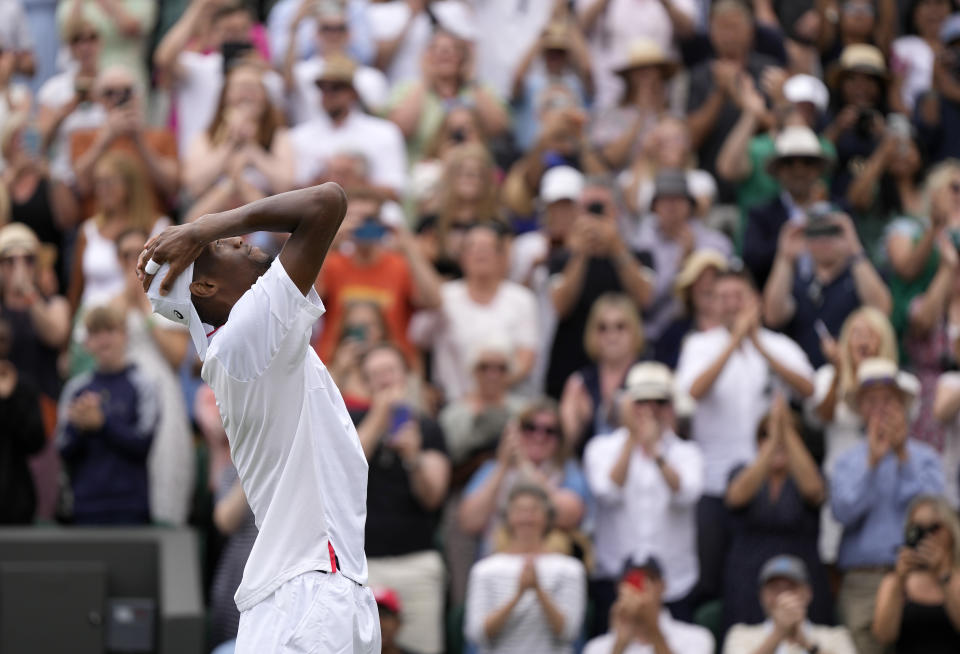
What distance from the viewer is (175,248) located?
4332 mm

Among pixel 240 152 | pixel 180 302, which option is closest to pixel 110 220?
pixel 240 152

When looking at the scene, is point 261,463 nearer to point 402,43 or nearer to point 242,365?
point 242,365

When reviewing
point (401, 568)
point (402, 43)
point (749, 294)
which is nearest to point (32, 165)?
point (402, 43)

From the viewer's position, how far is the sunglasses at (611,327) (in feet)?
31.4

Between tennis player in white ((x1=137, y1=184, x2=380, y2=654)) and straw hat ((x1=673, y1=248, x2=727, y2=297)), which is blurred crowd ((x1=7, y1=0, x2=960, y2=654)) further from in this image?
tennis player in white ((x1=137, y1=184, x2=380, y2=654))

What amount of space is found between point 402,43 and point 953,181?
3840 mm

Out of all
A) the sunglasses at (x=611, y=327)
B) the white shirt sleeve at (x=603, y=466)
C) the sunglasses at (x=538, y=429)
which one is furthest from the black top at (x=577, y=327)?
the sunglasses at (x=538, y=429)

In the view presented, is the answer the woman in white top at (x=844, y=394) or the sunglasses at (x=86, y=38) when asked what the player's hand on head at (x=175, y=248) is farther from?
the sunglasses at (x=86, y=38)

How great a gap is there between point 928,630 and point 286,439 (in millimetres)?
4659

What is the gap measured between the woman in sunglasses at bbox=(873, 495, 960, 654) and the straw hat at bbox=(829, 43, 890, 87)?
4.51m

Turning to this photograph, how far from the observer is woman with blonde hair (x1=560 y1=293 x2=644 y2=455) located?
30.9ft

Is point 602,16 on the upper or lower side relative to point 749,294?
upper

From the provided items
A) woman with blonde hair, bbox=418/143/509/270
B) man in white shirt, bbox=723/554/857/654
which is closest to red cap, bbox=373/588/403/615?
man in white shirt, bbox=723/554/857/654

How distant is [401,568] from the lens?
8.62 m
